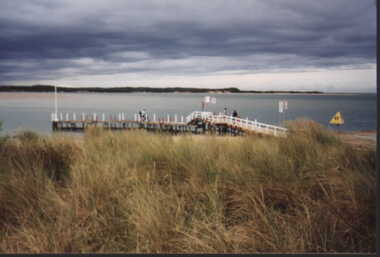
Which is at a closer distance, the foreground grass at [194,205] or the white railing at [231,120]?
the foreground grass at [194,205]

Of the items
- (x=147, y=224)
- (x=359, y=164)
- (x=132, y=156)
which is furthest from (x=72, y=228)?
(x=359, y=164)

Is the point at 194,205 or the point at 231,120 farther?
the point at 231,120

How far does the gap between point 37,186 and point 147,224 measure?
1.69 meters

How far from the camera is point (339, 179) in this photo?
12.8 ft

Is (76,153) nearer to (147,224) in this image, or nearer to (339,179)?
(147,224)

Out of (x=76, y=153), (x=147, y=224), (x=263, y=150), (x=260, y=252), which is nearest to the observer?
(x=260, y=252)

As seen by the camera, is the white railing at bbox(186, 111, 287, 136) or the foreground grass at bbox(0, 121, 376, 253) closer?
the foreground grass at bbox(0, 121, 376, 253)

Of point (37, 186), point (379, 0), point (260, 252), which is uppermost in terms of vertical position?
point (379, 0)

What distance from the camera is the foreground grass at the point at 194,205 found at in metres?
2.83

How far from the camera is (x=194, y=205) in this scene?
3.51 meters

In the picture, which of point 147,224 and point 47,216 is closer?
point 147,224

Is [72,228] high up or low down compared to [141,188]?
down

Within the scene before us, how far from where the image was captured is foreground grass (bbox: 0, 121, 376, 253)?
9.30ft

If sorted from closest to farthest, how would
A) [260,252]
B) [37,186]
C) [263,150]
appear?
[260,252], [37,186], [263,150]
